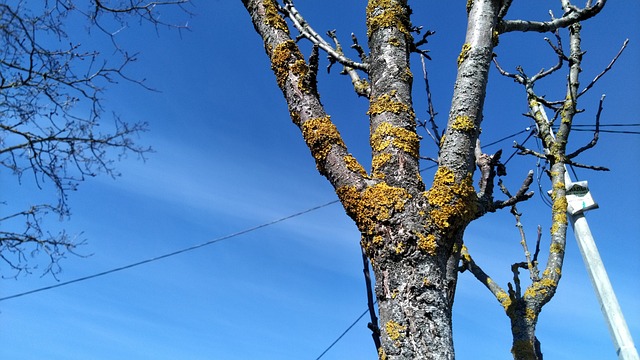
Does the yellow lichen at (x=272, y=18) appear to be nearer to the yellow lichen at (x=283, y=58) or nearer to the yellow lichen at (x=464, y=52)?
the yellow lichen at (x=283, y=58)

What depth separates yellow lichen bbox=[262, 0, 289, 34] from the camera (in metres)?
1.94

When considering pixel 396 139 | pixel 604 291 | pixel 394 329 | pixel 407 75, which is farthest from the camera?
pixel 604 291

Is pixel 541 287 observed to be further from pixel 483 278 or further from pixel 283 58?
pixel 283 58

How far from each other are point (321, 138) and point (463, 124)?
48 centimetres

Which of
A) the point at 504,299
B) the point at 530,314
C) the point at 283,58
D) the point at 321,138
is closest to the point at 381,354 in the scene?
the point at 321,138

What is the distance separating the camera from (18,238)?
11.2 ft

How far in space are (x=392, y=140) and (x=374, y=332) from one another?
0.61 meters

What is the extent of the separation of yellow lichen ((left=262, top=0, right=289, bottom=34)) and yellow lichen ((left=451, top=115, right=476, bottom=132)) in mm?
763

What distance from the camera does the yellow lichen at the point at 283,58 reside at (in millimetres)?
1809

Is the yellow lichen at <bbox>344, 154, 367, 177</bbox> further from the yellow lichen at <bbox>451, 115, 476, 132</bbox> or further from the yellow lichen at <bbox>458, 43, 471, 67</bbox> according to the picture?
the yellow lichen at <bbox>458, 43, 471, 67</bbox>

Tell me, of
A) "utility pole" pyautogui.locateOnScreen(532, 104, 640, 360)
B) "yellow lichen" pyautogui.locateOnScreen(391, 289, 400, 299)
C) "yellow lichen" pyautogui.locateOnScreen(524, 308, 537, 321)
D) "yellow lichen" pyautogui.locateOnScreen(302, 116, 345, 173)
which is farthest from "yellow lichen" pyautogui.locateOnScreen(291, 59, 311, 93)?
"utility pole" pyautogui.locateOnScreen(532, 104, 640, 360)

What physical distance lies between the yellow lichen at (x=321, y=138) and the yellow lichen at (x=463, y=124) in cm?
39

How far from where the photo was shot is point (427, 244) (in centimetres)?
142

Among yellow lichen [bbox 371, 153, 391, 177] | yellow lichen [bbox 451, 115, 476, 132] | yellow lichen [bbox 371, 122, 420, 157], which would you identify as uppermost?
yellow lichen [bbox 451, 115, 476, 132]
